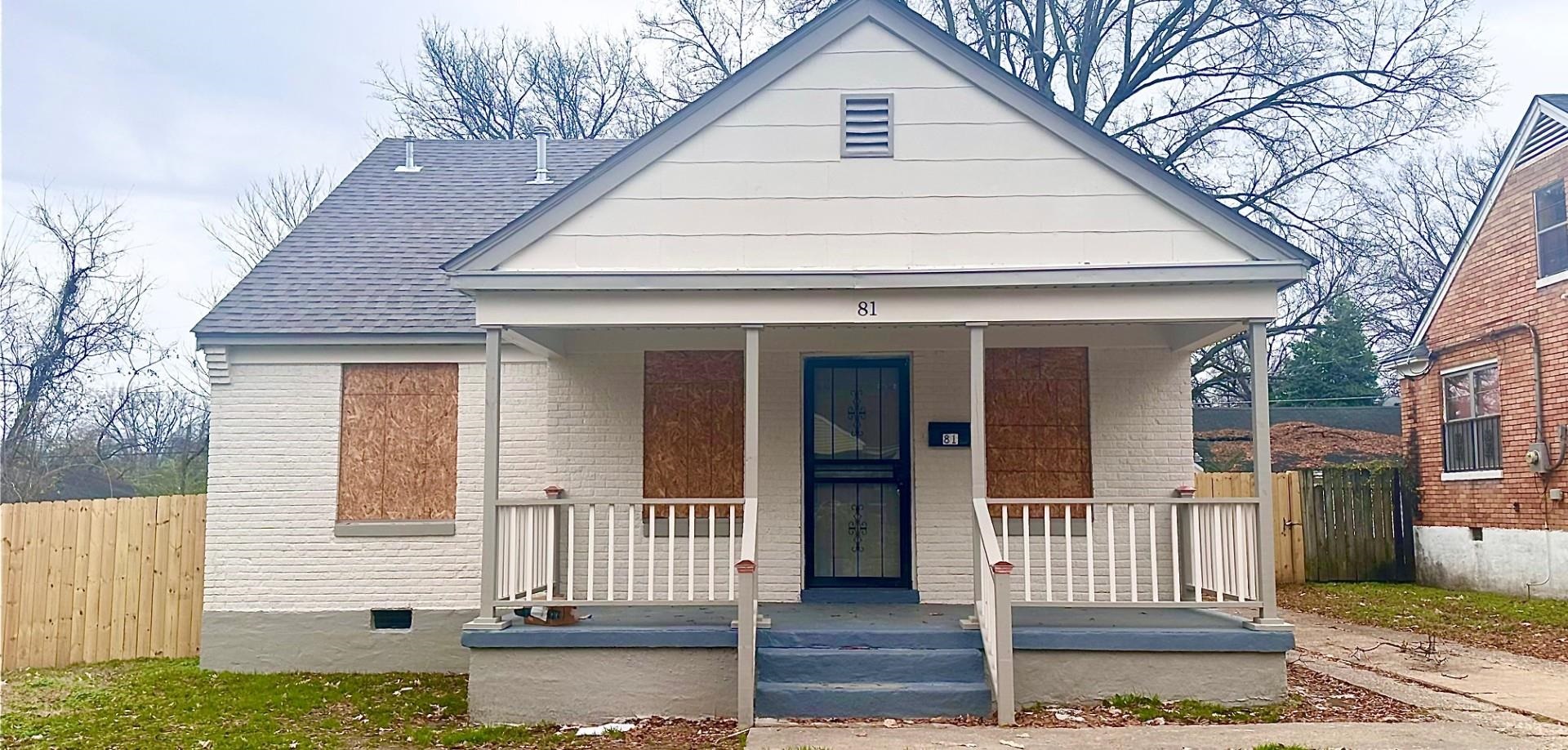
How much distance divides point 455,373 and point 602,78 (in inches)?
652

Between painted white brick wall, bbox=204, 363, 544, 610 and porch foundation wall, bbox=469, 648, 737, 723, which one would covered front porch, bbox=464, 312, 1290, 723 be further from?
porch foundation wall, bbox=469, 648, 737, 723

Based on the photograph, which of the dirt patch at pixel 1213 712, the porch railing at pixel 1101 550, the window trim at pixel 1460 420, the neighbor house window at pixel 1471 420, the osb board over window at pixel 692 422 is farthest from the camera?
the neighbor house window at pixel 1471 420

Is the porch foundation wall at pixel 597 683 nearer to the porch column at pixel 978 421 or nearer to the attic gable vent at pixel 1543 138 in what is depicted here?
the porch column at pixel 978 421

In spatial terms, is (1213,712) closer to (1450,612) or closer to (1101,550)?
(1101,550)

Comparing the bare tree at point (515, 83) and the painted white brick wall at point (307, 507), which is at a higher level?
the bare tree at point (515, 83)

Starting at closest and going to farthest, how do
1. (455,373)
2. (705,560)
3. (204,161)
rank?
(705,560) < (455,373) < (204,161)

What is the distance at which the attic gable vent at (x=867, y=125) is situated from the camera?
841 centimetres

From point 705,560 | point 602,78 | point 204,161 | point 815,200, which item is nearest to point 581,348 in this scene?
point 705,560

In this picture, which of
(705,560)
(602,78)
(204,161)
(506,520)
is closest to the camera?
(506,520)

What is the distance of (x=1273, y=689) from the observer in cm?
758

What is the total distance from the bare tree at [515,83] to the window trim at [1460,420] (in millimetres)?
15561

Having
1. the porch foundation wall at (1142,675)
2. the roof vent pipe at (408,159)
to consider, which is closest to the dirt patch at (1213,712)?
the porch foundation wall at (1142,675)

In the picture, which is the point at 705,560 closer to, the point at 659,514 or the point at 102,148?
the point at 659,514

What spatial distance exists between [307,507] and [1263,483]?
7871 mm
